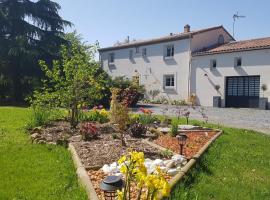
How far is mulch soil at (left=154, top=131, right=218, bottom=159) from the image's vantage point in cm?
848

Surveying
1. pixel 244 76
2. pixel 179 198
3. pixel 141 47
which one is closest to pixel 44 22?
pixel 141 47

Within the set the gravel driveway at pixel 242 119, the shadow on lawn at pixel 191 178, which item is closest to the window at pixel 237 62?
the gravel driveway at pixel 242 119

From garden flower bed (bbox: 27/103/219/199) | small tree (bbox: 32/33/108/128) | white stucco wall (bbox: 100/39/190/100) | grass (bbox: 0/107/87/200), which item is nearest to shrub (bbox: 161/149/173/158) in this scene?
garden flower bed (bbox: 27/103/219/199)

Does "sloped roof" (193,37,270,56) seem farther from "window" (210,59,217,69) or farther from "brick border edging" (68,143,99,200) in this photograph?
"brick border edging" (68,143,99,200)

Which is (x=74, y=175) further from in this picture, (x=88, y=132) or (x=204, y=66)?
(x=204, y=66)

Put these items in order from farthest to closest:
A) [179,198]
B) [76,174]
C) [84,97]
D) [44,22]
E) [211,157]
Result: 1. [44,22]
2. [84,97]
3. [211,157]
4. [76,174]
5. [179,198]

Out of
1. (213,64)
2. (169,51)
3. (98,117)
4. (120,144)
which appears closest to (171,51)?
(169,51)

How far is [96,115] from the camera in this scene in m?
13.8

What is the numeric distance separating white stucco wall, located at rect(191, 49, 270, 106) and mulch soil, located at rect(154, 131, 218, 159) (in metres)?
17.3

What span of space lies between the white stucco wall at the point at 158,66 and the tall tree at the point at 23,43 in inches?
420

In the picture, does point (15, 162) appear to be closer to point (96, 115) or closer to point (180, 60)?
point (96, 115)

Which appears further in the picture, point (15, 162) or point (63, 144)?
point (63, 144)

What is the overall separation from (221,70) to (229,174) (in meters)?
23.8

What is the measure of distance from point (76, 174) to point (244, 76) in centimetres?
2457
